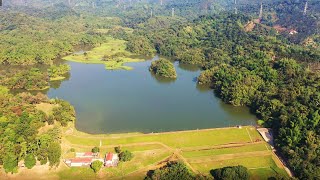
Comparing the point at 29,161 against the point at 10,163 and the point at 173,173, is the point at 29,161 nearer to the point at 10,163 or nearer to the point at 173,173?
the point at 10,163

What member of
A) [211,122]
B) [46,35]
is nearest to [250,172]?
[211,122]

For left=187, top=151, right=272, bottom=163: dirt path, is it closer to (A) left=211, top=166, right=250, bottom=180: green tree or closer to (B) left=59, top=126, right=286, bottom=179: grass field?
(B) left=59, top=126, right=286, bottom=179: grass field

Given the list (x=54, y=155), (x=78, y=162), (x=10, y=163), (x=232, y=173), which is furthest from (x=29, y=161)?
(x=232, y=173)

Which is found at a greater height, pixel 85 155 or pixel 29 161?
pixel 29 161

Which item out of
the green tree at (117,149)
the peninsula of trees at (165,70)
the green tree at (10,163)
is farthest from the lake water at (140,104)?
the green tree at (10,163)

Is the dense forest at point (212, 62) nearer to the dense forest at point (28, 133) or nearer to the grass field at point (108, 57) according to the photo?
the dense forest at point (28, 133)

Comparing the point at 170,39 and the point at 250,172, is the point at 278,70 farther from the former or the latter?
the point at 170,39
